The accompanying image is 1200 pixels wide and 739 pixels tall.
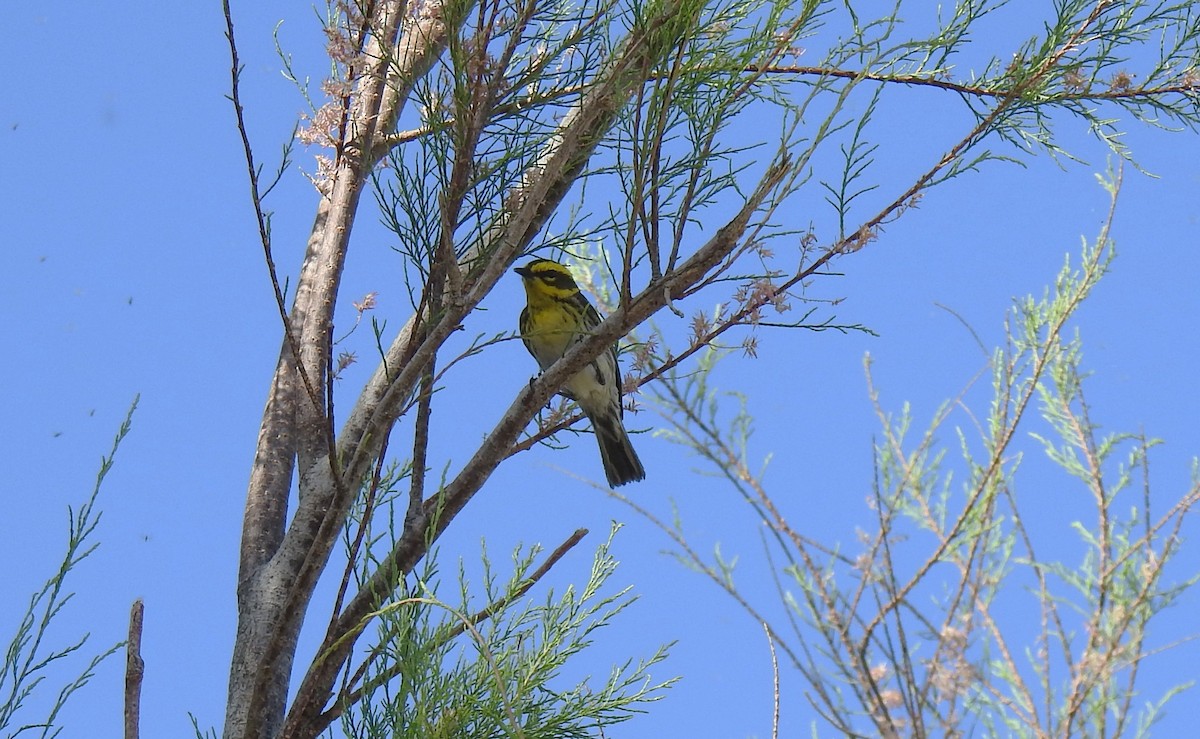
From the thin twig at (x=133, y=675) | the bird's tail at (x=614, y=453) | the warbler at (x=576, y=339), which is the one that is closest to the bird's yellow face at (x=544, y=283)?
the warbler at (x=576, y=339)

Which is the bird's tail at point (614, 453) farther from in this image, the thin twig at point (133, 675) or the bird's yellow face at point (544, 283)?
the thin twig at point (133, 675)

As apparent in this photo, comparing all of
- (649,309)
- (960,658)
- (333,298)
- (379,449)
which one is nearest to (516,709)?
(379,449)

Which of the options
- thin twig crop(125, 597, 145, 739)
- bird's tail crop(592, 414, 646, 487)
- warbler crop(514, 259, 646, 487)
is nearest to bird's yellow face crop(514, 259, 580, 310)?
warbler crop(514, 259, 646, 487)

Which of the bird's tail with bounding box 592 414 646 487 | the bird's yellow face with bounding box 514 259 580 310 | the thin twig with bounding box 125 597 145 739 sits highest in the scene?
the bird's yellow face with bounding box 514 259 580 310

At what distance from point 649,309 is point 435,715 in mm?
888

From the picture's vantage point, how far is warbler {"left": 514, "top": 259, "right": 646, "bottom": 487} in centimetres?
491

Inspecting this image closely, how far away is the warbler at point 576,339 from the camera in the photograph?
16.1 ft

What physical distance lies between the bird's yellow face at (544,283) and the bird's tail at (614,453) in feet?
1.65

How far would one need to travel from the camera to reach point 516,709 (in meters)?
2.62

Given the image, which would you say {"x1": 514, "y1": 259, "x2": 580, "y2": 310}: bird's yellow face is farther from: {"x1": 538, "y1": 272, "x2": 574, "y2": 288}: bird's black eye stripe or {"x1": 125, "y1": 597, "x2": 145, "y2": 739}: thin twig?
{"x1": 125, "y1": 597, "x2": 145, "y2": 739}: thin twig

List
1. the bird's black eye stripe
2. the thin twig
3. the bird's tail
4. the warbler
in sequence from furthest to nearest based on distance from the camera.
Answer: the bird's black eye stripe
the bird's tail
the warbler
the thin twig

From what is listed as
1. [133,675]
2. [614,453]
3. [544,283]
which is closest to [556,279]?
[544,283]

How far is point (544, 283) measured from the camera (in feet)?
16.8

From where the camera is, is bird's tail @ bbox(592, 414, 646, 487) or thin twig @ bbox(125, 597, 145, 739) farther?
bird's tail @ bbox(592, 414, 646, 487)
